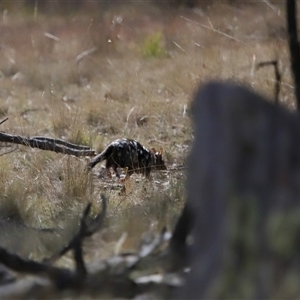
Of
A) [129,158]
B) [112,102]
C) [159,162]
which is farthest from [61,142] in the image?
[112,102]

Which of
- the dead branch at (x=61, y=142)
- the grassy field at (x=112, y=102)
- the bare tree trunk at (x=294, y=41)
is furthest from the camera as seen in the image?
the dead branch at (x=61, y=142)

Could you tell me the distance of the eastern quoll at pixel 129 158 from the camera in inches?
277

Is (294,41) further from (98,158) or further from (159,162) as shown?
(98,158)

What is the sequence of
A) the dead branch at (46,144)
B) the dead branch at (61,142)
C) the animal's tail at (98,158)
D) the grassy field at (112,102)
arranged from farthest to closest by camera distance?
the animal's tail at (98,158)
the dead branch at (61,142)
the dead branch at (46,144)
the grassy field at (112,102)

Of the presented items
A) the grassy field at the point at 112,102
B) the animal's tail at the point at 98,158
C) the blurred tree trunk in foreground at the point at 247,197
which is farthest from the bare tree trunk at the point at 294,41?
the blurred tree trunk in foreground at the point at 247,197

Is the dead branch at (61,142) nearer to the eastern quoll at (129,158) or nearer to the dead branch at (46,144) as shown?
the dead branch at (46,144)

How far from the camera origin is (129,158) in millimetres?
7059

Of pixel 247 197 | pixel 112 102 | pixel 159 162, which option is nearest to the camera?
pixel 247 197

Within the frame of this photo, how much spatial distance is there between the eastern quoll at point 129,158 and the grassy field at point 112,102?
0.15m

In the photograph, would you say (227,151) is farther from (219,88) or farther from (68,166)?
(68,166)

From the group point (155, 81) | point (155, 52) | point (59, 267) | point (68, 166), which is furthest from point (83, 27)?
point (59, 267)

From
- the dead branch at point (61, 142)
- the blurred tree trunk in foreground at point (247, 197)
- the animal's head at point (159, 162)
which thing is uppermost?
the blurred tree trunk in foreground at point (247, 197)

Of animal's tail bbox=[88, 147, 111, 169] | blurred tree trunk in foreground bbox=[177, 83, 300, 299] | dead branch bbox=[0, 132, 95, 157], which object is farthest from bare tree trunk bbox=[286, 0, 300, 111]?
blurred tree trunk in foreground bbox=[177, 83, 300, 299]

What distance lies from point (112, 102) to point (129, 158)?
3.39 m
